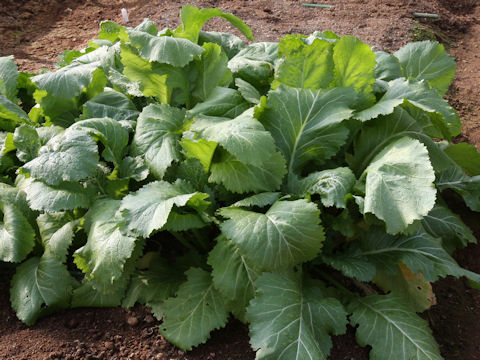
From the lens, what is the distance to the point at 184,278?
2584 millimetres

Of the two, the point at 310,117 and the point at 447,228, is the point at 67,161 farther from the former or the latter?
the point at 447,228

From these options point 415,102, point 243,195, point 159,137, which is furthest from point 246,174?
point 415,102

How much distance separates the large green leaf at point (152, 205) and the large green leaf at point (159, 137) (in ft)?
0.60

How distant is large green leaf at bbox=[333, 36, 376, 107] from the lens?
2.62 meters

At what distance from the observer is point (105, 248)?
87.0 inches

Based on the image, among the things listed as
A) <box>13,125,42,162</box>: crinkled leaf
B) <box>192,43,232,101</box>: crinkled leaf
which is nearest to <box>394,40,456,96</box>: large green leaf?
<box>192,43,232,101</box>: crinkled leaf

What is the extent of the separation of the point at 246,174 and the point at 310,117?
1.67 feet

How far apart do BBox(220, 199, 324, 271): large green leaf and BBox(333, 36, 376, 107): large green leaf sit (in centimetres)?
89

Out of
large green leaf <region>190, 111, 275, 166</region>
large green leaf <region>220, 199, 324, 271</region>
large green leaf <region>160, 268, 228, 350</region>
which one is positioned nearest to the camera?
large green leaf <region>220, 199, 324, 271</region>

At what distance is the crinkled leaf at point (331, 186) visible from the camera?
7.38 feet

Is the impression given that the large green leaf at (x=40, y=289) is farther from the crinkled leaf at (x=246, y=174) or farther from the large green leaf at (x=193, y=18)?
the large green leaf at (x=193, y=18)

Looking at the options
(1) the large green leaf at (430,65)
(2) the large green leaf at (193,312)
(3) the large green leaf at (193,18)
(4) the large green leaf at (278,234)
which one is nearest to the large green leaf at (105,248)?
(2) the large green leaf at (193,312)

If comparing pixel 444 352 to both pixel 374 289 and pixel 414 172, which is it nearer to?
pixel 374 289

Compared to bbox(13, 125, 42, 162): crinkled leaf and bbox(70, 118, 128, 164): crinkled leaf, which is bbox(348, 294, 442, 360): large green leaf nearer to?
bbox(70, 118, 128, 164): crinkled leaf
